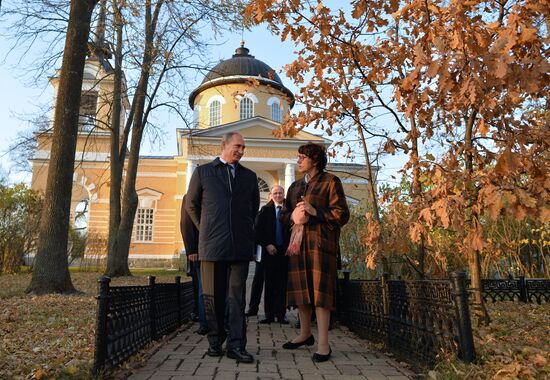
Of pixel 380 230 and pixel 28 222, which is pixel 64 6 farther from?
pixel 380 230

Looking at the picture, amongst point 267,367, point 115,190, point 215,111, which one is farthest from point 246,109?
point 267,367

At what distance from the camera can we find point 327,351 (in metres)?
4.15

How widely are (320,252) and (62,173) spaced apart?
706 cm

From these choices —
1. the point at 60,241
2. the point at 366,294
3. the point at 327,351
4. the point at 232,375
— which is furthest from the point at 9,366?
the point at 60,241

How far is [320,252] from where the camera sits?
4273 mm

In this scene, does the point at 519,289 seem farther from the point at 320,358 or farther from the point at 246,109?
the point at 246,109

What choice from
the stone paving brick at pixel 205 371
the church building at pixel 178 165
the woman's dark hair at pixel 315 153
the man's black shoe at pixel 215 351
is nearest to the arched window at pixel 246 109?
the church building at pixel 178 165

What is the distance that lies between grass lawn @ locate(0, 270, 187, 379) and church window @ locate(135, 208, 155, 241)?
84.1 feet

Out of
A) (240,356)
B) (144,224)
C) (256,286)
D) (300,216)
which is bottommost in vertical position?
(240,356)

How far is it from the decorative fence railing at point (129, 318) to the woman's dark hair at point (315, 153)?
205 cm

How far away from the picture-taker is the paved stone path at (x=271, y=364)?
3.59 m

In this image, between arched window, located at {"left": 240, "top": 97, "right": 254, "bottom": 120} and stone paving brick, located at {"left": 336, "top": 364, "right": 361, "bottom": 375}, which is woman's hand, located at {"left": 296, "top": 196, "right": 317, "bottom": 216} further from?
arched window, located at {"left": 240, "top": 97, "right": 254, "bottom": 120}

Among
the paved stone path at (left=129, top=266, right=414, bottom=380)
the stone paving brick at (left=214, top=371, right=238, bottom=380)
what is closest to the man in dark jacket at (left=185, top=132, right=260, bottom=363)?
the paved stone path at (left=129, top=266, right=414, bottom=380)

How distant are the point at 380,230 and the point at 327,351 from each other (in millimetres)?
1521
